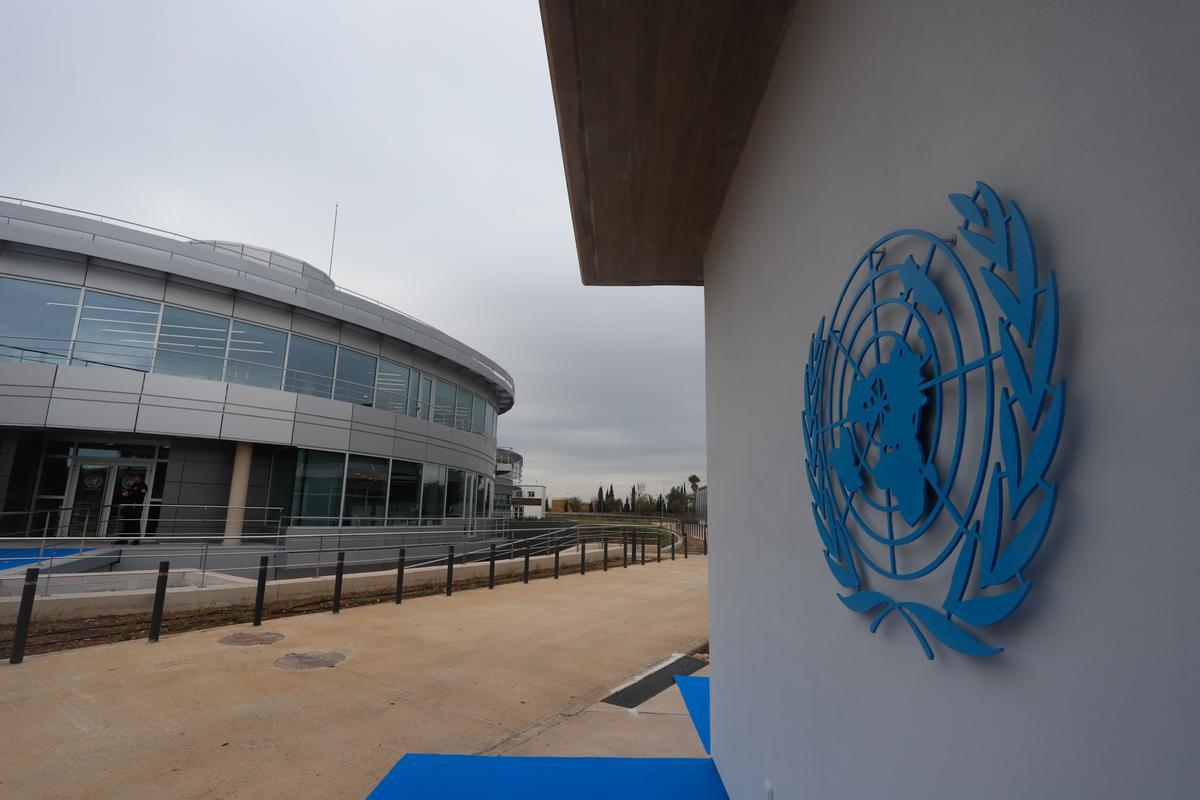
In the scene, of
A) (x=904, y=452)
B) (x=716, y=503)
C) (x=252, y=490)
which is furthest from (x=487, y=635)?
(x=252, y=490)

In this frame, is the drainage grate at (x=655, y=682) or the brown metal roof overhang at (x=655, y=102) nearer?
the brown metal roof overhang at (x=655, y=102)

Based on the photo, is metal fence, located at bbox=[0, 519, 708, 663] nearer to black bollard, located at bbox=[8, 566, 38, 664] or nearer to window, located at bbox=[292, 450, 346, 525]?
black bollard, located at bbox=[8, 566, 38, 664]

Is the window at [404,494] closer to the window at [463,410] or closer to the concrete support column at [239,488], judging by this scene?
the window at [463,410]

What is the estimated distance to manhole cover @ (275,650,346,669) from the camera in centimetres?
619

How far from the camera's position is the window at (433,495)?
67.0 feet

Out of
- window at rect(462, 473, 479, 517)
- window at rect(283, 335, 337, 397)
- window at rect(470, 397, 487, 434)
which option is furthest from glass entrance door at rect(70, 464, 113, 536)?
window at rect(470, 397, 487, 434)

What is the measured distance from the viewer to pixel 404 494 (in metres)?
19.7

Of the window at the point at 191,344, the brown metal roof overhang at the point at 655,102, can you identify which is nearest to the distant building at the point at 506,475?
the window at the point at 191,344

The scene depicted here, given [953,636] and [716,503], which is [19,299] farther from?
[953,636]

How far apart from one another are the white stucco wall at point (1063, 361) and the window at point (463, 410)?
71.5ft

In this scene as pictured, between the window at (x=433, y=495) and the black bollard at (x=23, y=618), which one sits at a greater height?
the window at (x=433, y=495)

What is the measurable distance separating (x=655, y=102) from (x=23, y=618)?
822cm

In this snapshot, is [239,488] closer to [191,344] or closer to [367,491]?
[367,491]

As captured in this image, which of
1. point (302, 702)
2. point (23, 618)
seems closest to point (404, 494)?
point (23, 618)
